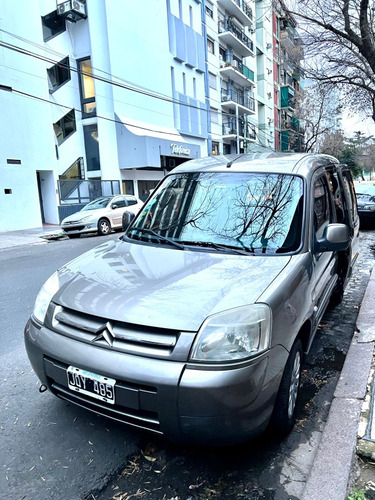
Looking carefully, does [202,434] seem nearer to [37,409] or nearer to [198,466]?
[198,466]

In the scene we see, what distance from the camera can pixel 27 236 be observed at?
1430 cm

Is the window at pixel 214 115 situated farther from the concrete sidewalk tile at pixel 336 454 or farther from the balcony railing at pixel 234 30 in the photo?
the concrete sidewalk tile at pixel 336 454

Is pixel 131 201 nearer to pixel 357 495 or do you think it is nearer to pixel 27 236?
pixel 27 236

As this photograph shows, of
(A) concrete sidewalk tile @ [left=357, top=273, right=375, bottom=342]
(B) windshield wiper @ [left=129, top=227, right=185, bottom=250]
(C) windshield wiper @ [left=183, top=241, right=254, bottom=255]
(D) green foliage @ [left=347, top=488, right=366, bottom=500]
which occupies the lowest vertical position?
(D) green foliage @ [left=347, top=488, right=366, bottom=500]

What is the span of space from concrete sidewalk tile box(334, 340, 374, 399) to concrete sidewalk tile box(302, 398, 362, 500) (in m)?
0.12

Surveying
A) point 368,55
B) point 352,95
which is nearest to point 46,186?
point 352,95

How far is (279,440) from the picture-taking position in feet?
8.06

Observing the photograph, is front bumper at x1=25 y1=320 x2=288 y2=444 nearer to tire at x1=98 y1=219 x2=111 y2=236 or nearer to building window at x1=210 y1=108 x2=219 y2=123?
tire at x1=98 y1=219 x2=111 y2=236

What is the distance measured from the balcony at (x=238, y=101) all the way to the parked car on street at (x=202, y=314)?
104 feet

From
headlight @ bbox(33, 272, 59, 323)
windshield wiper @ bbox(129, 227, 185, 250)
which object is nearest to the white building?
windshield wiper @ bbox(129, 227, 185, 250)

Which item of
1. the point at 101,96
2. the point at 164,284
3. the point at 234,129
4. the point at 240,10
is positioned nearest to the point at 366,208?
the point at 164,284

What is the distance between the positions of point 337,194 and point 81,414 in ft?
12.1

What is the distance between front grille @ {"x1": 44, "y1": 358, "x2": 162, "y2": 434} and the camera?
1.95m

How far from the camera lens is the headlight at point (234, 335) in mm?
1938
